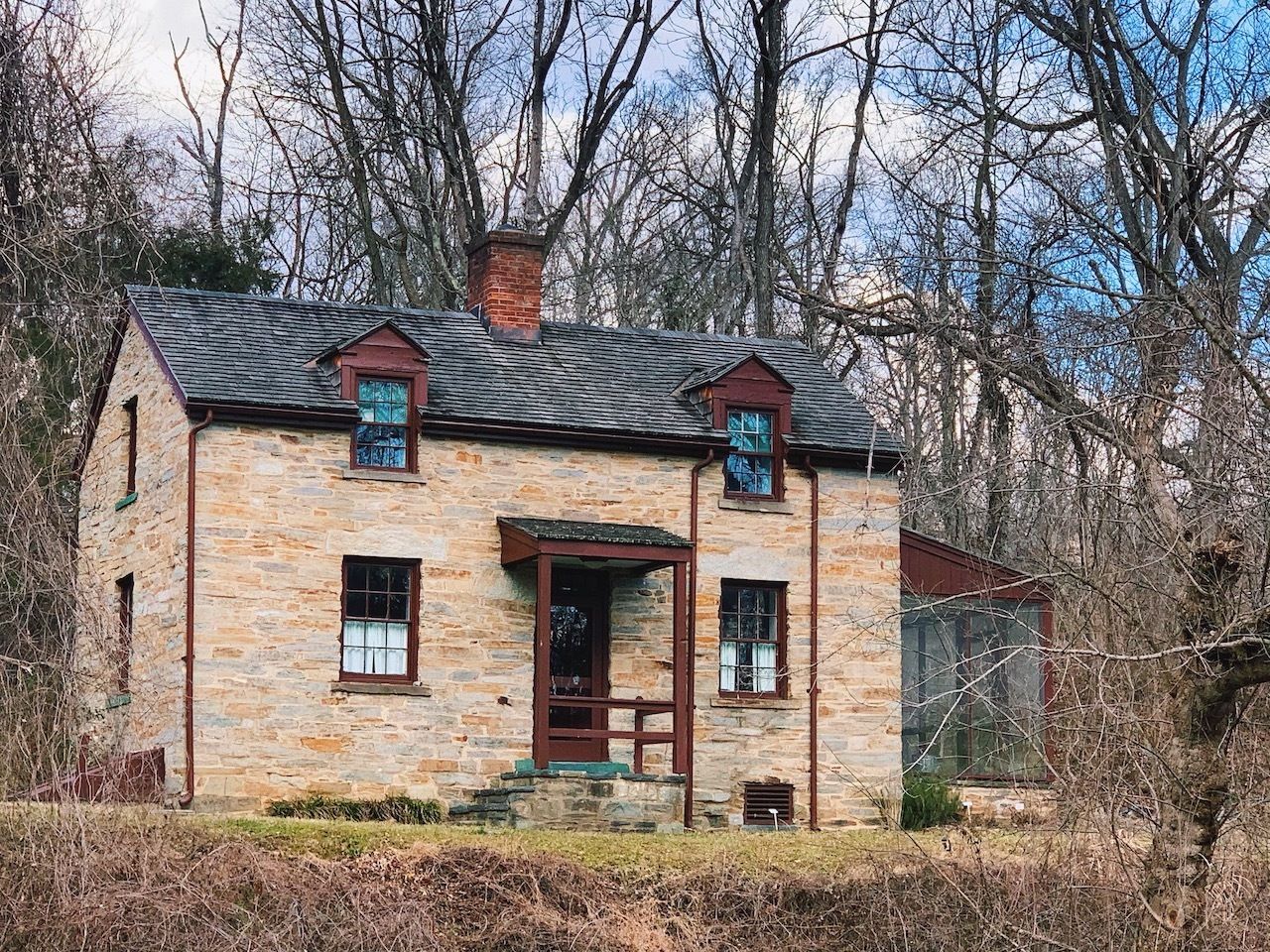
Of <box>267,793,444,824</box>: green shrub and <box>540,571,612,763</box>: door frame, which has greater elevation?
<box>540,571,612,763</box>: door frame

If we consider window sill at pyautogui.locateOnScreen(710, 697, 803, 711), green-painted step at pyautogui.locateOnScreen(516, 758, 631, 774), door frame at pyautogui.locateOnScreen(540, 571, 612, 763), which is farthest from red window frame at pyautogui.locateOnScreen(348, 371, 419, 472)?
window sill at pyautogui.locateOnScreen(710, 697, 803, 711)

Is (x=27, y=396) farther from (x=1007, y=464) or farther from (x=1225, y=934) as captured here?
(x=1225, y=934)

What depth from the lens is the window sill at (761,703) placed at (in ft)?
70.8

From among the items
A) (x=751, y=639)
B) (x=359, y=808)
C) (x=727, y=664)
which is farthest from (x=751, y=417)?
(x=359, y=808)

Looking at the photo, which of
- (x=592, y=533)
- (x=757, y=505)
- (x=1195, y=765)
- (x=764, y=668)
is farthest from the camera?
(x=757, y=505)

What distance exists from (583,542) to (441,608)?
178cm

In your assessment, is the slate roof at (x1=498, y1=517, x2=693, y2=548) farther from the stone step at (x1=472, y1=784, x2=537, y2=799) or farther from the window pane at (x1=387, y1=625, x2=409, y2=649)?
the stone step at (x1=472, y1=784, x2=537, y2=799)

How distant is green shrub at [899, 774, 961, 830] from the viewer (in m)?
22.4

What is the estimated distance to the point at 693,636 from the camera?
21.4 meters

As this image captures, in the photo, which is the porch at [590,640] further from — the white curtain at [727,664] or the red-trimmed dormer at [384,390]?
the red-trimmed dormer at [384,390]

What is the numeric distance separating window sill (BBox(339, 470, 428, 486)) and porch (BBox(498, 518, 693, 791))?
1.07 meters

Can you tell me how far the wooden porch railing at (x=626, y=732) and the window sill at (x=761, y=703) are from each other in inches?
33.7

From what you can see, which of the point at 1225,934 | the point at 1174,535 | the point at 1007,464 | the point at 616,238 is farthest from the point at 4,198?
the point at 616,238

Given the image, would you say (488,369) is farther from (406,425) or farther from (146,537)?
(146,537)
